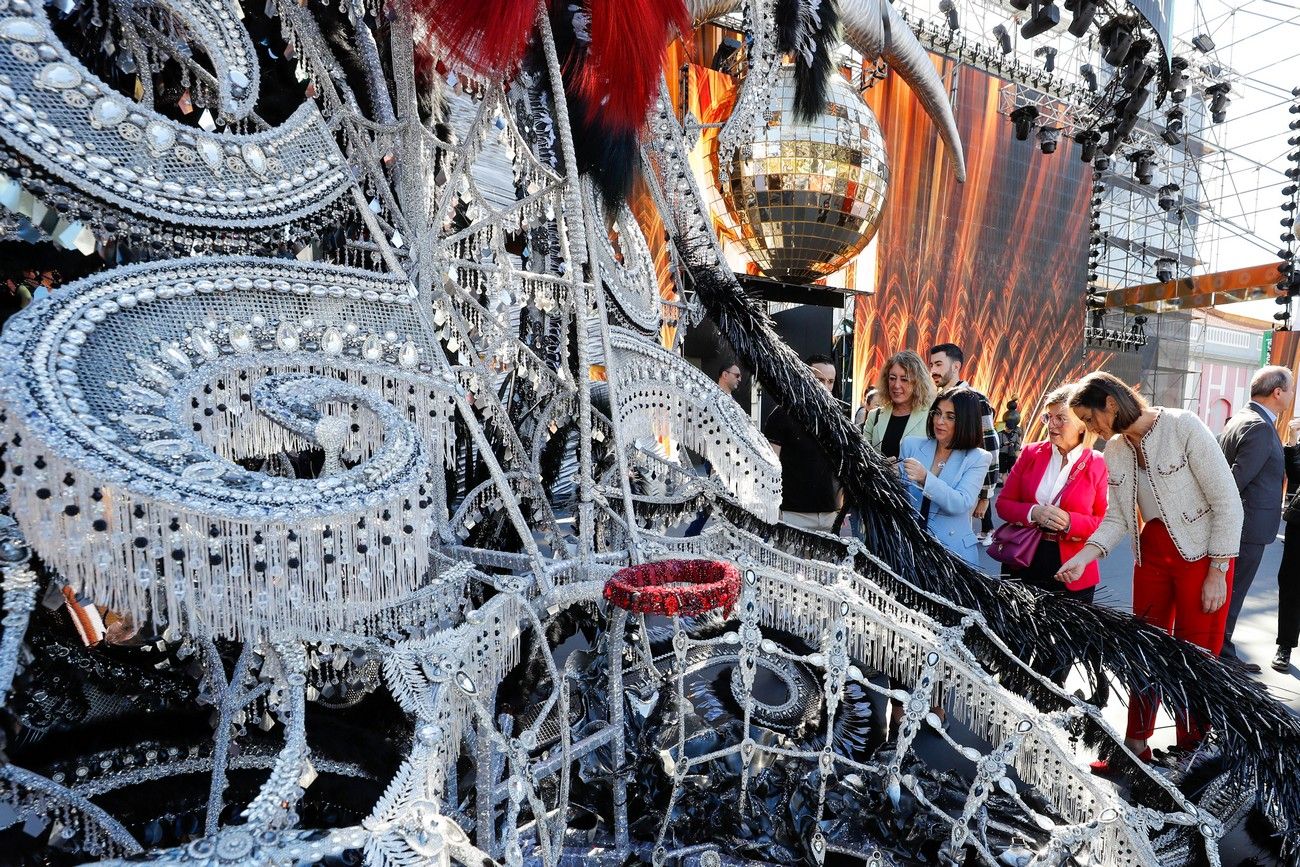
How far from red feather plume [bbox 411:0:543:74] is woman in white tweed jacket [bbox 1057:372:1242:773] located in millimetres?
1852

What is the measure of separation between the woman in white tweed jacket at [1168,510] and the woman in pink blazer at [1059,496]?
1.8 inches

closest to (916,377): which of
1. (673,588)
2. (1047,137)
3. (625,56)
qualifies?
(625,56)

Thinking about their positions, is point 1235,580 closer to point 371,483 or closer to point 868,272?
point 371,483

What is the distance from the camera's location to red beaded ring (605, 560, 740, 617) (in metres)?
1.02

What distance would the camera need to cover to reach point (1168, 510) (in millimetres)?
2070

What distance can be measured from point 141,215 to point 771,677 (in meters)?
2.18

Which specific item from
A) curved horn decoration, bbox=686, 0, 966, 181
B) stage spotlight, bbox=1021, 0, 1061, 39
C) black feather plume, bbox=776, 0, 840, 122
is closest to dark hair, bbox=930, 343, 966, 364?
curved horn decoration, bbox=686, 0, 966, 181

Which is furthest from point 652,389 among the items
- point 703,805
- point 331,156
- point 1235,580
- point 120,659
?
point 1235,580

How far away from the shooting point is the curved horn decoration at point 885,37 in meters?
1.87

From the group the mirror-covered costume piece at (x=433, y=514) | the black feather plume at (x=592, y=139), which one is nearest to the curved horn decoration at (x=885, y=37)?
the mirror-covered costume piece at (x=433, y=514)

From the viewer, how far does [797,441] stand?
2896 millimetres

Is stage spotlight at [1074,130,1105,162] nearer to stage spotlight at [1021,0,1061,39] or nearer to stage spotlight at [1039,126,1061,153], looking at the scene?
stage spotlight at [1039,126,1061,153]

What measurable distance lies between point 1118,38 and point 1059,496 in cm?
467

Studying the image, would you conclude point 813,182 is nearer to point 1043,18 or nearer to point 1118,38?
point 1043,18
